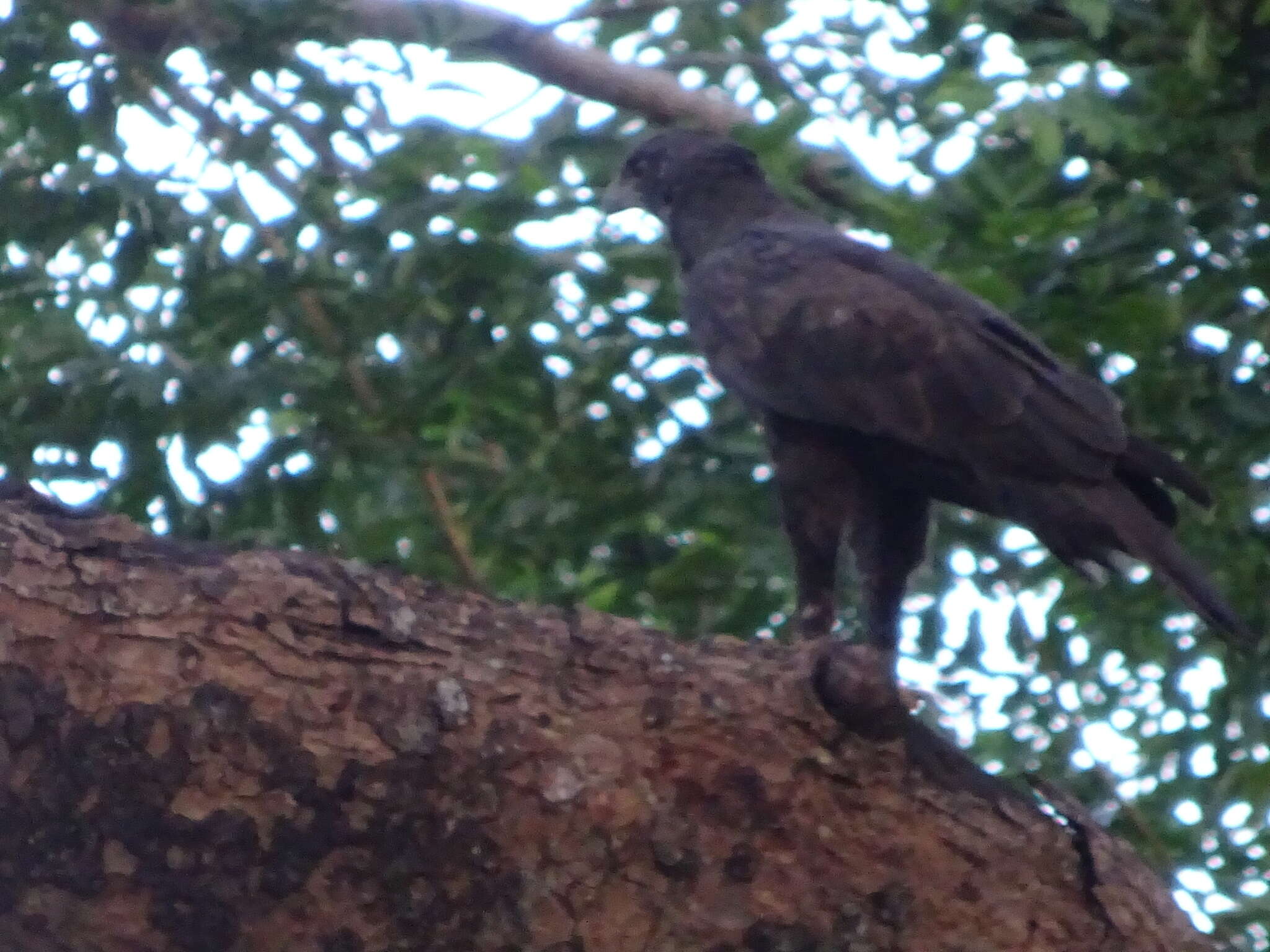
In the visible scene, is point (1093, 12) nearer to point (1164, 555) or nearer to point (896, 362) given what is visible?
point (896, 362)

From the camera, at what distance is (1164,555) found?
108 inches

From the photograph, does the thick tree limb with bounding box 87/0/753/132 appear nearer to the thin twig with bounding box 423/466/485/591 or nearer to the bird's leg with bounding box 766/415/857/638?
the bird's leg with bounding box 766/415/857/638

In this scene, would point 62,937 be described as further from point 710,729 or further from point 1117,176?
point 1117,176

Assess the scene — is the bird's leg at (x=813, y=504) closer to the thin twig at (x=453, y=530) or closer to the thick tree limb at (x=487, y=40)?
the thin twig at (x=453, y=530)

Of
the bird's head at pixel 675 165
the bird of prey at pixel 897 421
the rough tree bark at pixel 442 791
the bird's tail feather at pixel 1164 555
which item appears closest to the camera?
the rough tree bark at pixel 442 791

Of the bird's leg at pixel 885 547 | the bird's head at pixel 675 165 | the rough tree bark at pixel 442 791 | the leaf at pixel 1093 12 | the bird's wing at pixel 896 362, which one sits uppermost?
the leaf at pixel 1093 12

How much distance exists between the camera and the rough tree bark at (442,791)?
6.05ft

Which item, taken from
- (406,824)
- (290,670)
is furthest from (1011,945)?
(290,670)

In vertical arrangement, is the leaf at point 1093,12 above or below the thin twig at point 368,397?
above

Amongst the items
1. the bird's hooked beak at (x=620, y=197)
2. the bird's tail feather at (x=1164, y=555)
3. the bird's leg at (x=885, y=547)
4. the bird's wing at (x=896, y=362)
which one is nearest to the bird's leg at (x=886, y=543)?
the bird's leg at (x=885, y=547)

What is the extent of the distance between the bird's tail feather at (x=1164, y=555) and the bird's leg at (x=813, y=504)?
2.00 feet

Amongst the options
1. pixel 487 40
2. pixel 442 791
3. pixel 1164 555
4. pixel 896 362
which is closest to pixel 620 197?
pixel 487 40

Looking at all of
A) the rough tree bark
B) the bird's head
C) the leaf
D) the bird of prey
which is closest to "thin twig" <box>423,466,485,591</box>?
the bird of prey

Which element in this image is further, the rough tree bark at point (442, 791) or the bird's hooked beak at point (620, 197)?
the bird's hooked beak at point (620, 197)
